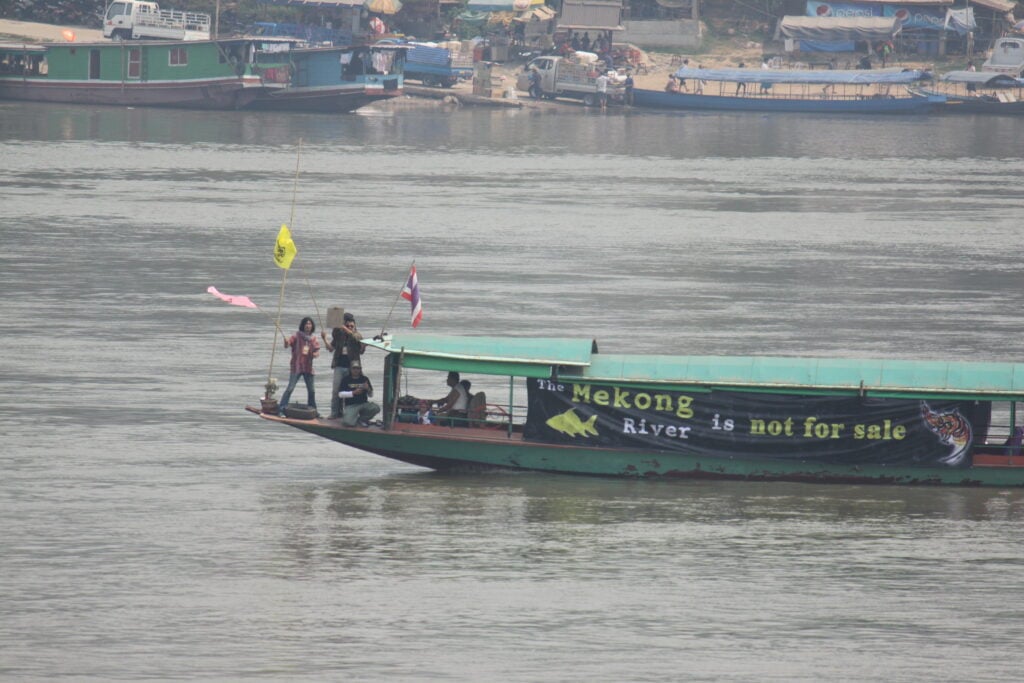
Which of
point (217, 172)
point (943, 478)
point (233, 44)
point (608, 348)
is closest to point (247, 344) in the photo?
point (608, 348)

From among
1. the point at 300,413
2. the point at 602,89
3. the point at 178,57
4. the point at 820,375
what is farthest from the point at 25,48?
the point at 820,375

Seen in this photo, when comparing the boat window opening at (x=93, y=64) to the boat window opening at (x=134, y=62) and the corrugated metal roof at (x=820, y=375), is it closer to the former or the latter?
the boat window opening at (x=134, y=62)

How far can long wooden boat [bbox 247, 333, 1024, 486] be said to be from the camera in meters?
19.9

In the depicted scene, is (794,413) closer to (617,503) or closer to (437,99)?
(617,503)

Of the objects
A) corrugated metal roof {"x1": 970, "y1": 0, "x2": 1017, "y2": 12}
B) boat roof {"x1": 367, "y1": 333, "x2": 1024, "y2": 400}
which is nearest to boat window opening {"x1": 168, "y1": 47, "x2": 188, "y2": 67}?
corrugated metal roof {"x1": 970, "y1": 0, "x2": 1017, "y2": 12}

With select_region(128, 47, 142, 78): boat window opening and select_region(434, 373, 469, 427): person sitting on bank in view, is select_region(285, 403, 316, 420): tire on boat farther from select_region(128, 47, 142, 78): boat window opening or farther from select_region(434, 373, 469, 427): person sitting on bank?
select_region(128, 47, 142, 78): boat window opening

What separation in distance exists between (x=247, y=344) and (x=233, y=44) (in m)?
54.6

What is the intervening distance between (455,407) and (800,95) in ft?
257

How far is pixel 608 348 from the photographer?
94.6 ft

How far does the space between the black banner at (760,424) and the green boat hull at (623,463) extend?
13 centimetres

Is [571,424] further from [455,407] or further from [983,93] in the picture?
[983,93]

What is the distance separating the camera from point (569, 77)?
93.7 m

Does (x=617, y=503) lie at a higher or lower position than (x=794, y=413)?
lower

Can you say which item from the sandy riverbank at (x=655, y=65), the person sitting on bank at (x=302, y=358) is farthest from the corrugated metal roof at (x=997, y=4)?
the person sitting on bank at (x=302, y=358)
